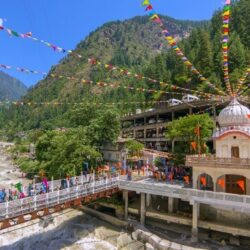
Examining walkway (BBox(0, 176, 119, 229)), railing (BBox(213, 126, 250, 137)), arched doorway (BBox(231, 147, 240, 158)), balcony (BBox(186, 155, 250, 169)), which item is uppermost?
railing (BBox(213, 126, 250, 137))

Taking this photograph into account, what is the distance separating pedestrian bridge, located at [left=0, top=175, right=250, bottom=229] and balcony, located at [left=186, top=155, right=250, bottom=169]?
294 cm

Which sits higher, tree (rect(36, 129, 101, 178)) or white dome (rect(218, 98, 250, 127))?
white dome (rect(218, 98, 250, 127))

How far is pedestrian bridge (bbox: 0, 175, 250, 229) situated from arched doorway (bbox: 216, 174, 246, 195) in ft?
7.17

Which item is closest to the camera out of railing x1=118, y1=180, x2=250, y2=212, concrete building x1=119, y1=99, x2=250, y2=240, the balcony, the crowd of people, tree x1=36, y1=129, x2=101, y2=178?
railing x1=118, y1=180, x2=250, y2=212

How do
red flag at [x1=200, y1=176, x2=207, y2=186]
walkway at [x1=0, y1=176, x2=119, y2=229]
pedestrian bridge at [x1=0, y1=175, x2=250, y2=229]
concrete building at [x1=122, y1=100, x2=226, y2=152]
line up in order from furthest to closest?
1. concrete building at [x1=122, y1=100, x2=226, y2=152]
2. red flag at [x1=200, y1=176, x2=207, y2=186]
3. pedestrian bridge at [x1=0, y1=175, x2=250, y2=229]
4. walkway at [x1=0, y1=176, x2=119, y2=229]

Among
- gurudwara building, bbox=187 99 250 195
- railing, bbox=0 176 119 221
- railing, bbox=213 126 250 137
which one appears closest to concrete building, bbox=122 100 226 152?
gurudwara building, bbox=187 99 250 195

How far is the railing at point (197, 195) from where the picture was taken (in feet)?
74.0

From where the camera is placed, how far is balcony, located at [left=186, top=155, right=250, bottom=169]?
24609mm

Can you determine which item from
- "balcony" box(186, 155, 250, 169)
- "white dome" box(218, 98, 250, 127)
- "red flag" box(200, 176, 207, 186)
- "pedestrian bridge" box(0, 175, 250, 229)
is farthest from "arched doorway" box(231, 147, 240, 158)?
"pedestrian bridge" box(0, 175, 250, 229)

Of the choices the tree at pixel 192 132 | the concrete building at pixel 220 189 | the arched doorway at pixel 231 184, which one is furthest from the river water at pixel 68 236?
the tree at pixel 192 132

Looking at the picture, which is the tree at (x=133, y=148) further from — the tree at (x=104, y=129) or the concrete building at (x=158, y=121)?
the concrete building at (x=158, y=121)

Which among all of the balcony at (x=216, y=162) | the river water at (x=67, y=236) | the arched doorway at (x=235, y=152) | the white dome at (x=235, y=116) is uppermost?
the white dome at (x=235, y=116)

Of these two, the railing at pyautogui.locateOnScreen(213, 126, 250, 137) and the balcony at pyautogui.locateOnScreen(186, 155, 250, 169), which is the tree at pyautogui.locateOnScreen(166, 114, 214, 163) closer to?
the railing at pyautogui.locateOnScreen(213, 126, 250, 137)

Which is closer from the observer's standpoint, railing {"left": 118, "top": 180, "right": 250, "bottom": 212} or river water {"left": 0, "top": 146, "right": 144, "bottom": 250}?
railing {"left": 118, "top": 180, "right": 250, "bottom": 212}
